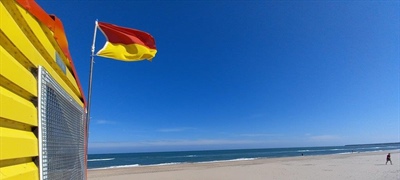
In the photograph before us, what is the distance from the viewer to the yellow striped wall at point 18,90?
4.15 ft

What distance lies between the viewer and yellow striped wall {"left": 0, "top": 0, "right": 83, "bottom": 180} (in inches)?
49.8

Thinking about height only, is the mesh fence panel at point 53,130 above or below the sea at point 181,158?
above

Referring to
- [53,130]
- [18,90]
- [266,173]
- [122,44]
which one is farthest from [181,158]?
[18,90]

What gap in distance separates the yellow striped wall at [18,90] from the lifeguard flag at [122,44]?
10.9 feet

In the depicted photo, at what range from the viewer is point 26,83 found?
1535 mm

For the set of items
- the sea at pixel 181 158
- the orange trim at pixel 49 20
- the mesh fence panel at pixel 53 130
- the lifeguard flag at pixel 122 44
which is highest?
the lifeguard flag at pixel 122 44

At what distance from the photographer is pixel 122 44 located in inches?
207

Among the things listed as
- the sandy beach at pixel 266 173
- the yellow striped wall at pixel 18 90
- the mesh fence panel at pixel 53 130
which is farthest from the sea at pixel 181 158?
the yellow striped wall at pixel 18 90

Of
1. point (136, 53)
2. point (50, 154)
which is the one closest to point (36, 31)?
point (50, 154)

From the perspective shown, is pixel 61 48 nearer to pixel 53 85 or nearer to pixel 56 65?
pixel 56 65

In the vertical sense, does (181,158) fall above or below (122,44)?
below

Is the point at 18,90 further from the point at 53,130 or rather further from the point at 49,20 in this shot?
the point at 49,20

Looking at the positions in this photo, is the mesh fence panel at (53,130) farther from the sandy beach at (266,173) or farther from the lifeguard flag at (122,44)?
the sandy beach at (266,173)

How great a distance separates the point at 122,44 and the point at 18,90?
3900 mm
